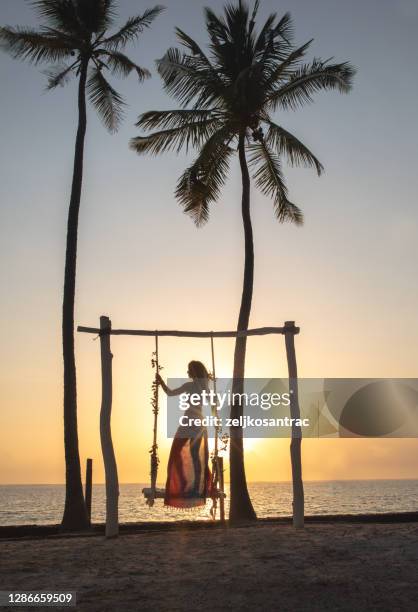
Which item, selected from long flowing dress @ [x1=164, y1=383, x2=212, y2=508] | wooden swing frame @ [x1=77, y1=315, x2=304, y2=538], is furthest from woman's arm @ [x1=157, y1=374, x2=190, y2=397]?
wooden swing frame @ [x1=77, y1=315, x2=304, y2=538]

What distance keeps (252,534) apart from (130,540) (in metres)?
1.96

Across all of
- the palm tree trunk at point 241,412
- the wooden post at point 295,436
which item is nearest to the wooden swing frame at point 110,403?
the wooden post at point 295,436

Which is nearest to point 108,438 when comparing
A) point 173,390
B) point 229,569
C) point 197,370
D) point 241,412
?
point 173,390

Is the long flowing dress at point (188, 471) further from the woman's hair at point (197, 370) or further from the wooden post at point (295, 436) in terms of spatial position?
the wooden post at point (295, 436)

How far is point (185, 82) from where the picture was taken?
61.4ft

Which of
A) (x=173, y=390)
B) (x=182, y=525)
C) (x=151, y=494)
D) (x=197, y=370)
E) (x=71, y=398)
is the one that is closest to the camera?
(x=151, y=494)

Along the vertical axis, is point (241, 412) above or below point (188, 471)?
above

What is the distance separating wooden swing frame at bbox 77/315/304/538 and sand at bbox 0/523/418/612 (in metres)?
0.61

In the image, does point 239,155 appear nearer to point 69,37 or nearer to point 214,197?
point 214,197

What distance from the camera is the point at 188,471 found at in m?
12.4

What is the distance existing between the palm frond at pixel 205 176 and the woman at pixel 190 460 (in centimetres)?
715

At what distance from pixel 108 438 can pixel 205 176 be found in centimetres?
852

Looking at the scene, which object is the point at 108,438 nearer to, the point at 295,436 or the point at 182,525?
the point at 295,436

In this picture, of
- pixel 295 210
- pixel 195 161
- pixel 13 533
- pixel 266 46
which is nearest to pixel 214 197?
pixel 195 161
